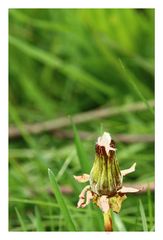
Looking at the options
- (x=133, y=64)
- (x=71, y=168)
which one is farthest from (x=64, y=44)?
(x=71, y=168)

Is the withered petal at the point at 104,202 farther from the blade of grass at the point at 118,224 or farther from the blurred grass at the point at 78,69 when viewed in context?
the blurred grass at the point at 78,69

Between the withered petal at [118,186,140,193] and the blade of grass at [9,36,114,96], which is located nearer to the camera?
the withered petal at [118,186,140,193]

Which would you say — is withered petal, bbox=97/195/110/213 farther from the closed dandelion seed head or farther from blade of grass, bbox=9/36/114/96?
blade of grass, bbox=9/36/114/96

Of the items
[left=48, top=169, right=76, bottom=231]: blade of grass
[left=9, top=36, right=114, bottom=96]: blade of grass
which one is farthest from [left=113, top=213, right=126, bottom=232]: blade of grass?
[left=9, top=36, right=114, bottom=96]: blade of grass

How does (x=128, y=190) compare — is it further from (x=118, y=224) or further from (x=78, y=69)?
(x=78, y=69)

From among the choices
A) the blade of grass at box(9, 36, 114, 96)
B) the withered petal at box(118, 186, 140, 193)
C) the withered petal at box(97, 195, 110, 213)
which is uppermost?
the blade of grass at box(9, 36, 114, 96)

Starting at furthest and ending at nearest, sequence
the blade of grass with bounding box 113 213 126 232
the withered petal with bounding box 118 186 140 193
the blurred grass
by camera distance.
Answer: the blurred grass → the blade of grass with bounding box 113 213 126 232 → the withered petal with bounding box 118 186 140 193

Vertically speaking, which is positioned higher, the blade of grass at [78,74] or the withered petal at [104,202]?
the blade of grass at [78,74]

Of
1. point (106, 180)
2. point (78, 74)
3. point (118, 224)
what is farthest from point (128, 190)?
point (78, 74)

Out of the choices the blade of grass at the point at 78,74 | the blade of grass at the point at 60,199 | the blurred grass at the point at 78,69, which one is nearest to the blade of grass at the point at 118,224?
the blade of grass at the point at 60,199
